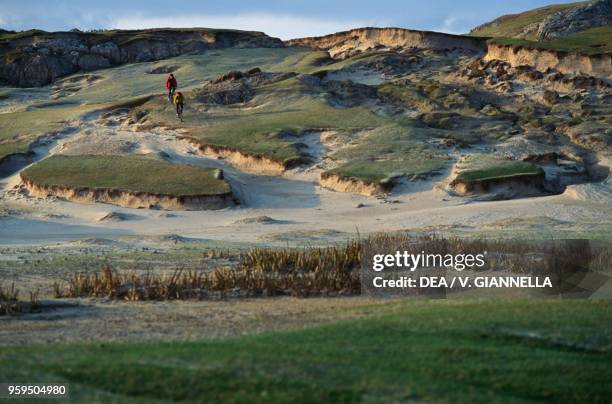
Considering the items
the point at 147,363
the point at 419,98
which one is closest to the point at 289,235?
the point at 147,363

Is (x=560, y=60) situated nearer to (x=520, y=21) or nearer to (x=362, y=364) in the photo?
(x=520, y=21)

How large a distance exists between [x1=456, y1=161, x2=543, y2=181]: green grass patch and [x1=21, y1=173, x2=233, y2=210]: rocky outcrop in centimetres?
733

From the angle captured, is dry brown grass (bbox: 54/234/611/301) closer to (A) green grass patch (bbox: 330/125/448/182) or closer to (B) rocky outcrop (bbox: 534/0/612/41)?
(A) green grass patch (bbox: 330/125/448/182)

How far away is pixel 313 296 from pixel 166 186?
1577cm

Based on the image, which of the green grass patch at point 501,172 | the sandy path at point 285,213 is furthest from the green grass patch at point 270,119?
the green grass patch at point 501,172

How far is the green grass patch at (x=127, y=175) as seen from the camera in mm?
28156

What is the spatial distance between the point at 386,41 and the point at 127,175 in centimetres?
3218

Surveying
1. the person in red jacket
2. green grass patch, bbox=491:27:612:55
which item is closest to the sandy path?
the person in red jacket

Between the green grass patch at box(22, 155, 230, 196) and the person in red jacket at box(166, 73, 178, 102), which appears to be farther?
the person in red jacket at box(166, 73, 178, 102)

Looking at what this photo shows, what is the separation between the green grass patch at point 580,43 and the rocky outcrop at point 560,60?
0.93 feet

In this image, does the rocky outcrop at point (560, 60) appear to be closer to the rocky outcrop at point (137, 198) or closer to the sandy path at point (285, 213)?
the sandy path at point (285, 213)

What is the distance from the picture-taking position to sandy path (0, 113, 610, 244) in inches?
926

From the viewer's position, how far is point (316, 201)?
28.4m

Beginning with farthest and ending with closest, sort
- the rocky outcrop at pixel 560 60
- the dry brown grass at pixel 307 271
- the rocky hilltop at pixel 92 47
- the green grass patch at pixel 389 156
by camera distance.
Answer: the rocky hilltop at pixel 92 47, the rocky outcrop at pixel 560 60, the green grass patch at pixel 389 156, the dry brown grass at pixel 307 271
